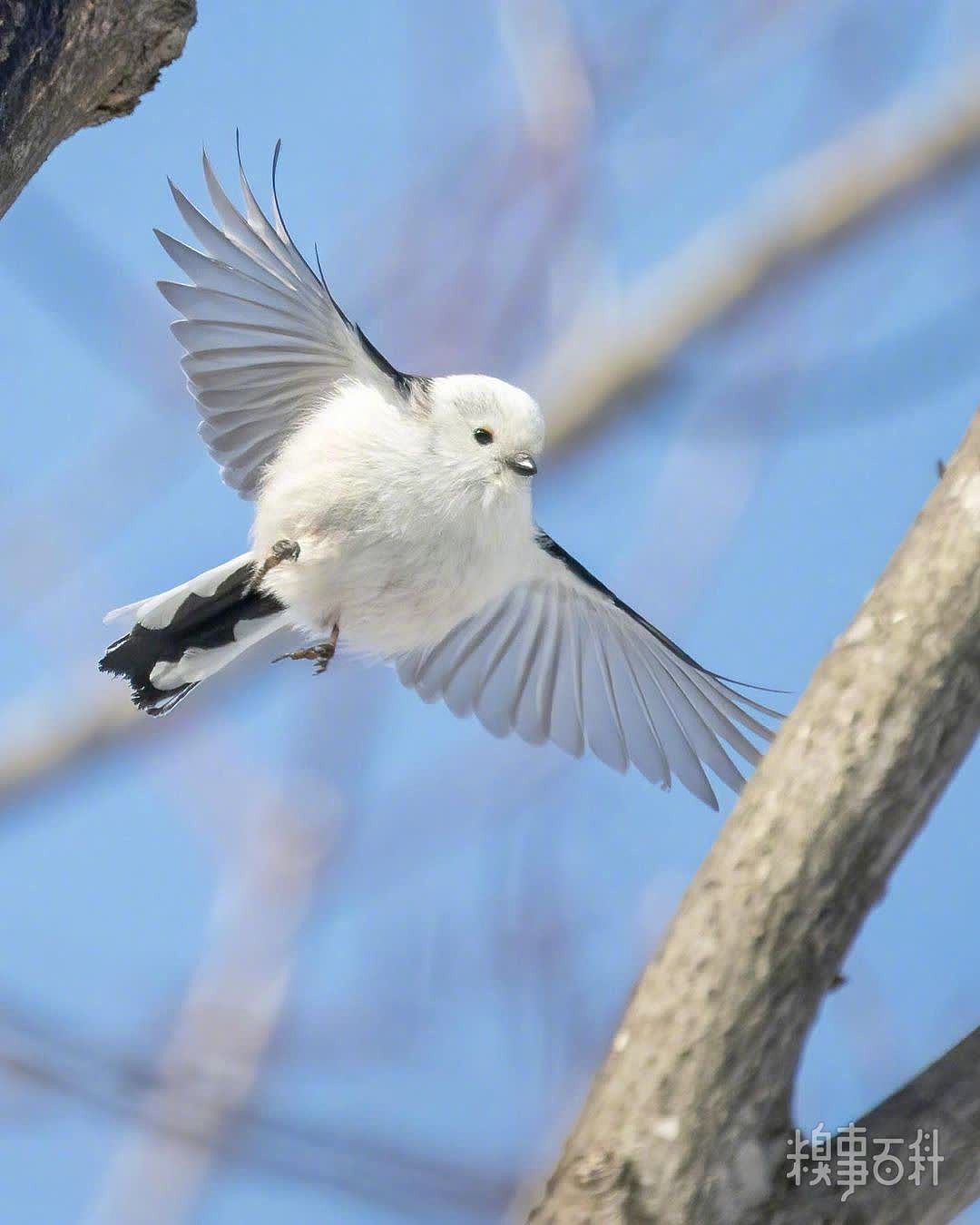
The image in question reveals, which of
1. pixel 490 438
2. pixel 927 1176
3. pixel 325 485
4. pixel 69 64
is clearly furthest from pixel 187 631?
pixel 927 1176

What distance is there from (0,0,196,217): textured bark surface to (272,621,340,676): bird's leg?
977 millimetres

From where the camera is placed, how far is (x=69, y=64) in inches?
69.0

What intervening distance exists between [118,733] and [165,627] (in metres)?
0.29

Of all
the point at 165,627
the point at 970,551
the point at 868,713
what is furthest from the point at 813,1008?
the point at 165,627

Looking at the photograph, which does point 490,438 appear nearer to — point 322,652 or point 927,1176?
point 322,652

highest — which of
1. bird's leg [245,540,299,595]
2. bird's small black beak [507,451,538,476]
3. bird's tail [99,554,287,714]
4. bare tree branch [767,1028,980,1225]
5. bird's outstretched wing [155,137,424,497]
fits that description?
bird's outstretched wing [155,137,424,497]

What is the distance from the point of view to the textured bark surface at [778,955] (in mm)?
1215

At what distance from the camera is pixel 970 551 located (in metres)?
1.28

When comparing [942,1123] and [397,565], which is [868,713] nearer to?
[942,1123]

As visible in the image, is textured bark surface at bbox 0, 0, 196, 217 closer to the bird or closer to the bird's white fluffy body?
the bird

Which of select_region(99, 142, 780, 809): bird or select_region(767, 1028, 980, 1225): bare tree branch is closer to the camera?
select_region(767, 1028, 980, 1225): bare tree branch

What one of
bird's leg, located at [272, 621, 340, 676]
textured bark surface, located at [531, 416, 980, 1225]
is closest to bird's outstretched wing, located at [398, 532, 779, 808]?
bird's leg, located at [272, 621, 340, 676]

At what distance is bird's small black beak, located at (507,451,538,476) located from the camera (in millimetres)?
2389

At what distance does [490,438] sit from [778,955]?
53.2 inches
